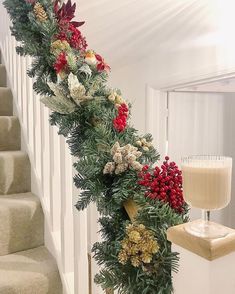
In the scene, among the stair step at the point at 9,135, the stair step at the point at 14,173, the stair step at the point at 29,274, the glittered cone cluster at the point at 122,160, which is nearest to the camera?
the glittered cone cluster at the point at 122,160

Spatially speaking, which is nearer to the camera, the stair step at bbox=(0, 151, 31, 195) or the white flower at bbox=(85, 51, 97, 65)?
the white flower at bbox=(85, 51, 97, 65)

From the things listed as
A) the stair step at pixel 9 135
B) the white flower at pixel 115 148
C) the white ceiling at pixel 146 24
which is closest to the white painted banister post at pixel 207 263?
the white flower at pixel 115 148

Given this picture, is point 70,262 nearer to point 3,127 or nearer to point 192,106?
point 3,127

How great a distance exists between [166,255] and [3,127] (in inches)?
63.0

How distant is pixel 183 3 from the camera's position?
4.86 ft

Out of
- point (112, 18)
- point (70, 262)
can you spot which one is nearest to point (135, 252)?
point (70, 262)

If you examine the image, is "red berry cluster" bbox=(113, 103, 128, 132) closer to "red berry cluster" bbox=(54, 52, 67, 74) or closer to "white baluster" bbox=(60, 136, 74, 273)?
"red berry cluster" bbox=(54, 52, 67, 74)

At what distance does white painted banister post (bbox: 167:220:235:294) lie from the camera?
1.75ft

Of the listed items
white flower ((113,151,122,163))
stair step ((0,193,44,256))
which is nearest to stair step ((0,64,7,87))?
stair step ((0,193,44,256))

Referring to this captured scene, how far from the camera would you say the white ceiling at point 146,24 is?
152cm

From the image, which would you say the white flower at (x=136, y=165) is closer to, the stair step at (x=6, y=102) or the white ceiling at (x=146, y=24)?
the white ceiling at (x=146, y=24)

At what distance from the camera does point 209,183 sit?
1.96ft

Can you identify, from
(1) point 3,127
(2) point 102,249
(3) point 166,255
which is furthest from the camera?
(1) point 3,127

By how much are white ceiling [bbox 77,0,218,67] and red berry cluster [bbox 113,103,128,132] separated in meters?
0.83
